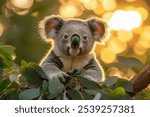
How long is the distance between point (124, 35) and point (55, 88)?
5.01 m

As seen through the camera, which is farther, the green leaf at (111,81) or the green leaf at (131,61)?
the green leaf at (131,61)

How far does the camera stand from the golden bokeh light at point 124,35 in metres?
8.30

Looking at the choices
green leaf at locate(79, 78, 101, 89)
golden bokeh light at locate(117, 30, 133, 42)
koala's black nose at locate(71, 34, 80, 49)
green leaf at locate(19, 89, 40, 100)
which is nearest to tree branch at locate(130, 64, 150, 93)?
green leaf at locate(79, 78, 101, 89)

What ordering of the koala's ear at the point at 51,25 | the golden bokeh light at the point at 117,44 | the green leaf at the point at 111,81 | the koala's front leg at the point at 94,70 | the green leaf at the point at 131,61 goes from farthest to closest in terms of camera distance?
1. the golden bokeh light at the point at 117,44
2. the koala's ear at the point at 51,25
3. the koala's front leg at the point at 94,70
4. the green leaf at the point at 131,61
5. the green leaf at the point at 111,81

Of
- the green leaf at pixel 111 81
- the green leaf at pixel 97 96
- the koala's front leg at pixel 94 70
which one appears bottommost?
the koala's front leg at pixel 94 70

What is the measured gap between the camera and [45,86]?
355 cm

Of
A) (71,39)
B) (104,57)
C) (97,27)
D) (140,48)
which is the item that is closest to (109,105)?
(71,39)

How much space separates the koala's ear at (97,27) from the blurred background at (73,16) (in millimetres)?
1033

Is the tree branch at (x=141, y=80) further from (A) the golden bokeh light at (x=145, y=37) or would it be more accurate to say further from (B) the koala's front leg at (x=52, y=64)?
(A) the golden bokeh light at (x=145, y=37)

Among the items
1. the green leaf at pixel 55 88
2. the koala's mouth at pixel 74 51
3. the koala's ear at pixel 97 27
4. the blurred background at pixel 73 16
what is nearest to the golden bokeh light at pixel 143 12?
the blurred background at pixel 73 16

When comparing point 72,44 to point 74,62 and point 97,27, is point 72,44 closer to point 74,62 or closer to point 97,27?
point 74,62

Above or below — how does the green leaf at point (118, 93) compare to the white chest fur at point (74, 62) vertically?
above

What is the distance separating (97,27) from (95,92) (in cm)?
168

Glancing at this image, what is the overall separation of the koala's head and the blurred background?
1080mm
